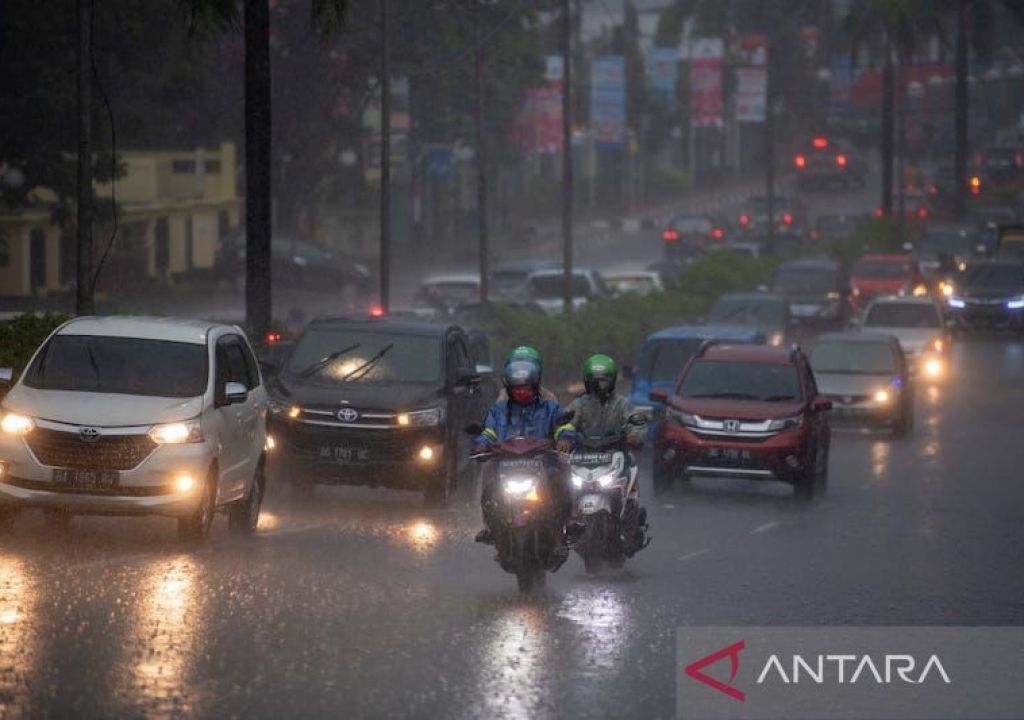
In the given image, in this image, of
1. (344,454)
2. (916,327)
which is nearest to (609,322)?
(916,327)

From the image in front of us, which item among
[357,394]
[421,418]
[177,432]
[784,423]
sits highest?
[177,432]

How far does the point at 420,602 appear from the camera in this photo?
1411 cm

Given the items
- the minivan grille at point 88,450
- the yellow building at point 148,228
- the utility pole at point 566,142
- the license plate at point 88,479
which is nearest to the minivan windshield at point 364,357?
the minivan grille at point 88,450

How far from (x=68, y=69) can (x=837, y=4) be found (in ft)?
353

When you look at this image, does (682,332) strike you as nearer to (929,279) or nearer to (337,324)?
(337,324)

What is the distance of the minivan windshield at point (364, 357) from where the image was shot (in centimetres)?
2198

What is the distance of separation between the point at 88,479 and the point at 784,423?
967 centimetres

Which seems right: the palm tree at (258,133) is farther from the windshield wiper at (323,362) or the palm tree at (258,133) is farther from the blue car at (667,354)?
the windshield wiper at (323,362)

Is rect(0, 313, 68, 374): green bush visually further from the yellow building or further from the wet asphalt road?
the yellow building

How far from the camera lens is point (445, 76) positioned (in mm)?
82000

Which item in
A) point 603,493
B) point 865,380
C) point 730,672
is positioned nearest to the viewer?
point 730,672

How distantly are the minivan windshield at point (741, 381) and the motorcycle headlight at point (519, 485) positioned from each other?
10.2m

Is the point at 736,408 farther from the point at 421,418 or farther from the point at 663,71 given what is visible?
the point at 663,71

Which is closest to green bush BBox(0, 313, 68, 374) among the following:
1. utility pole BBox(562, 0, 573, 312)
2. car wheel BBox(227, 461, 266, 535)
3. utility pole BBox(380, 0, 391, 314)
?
car wheel BBox(227, 461, 266, 535)
